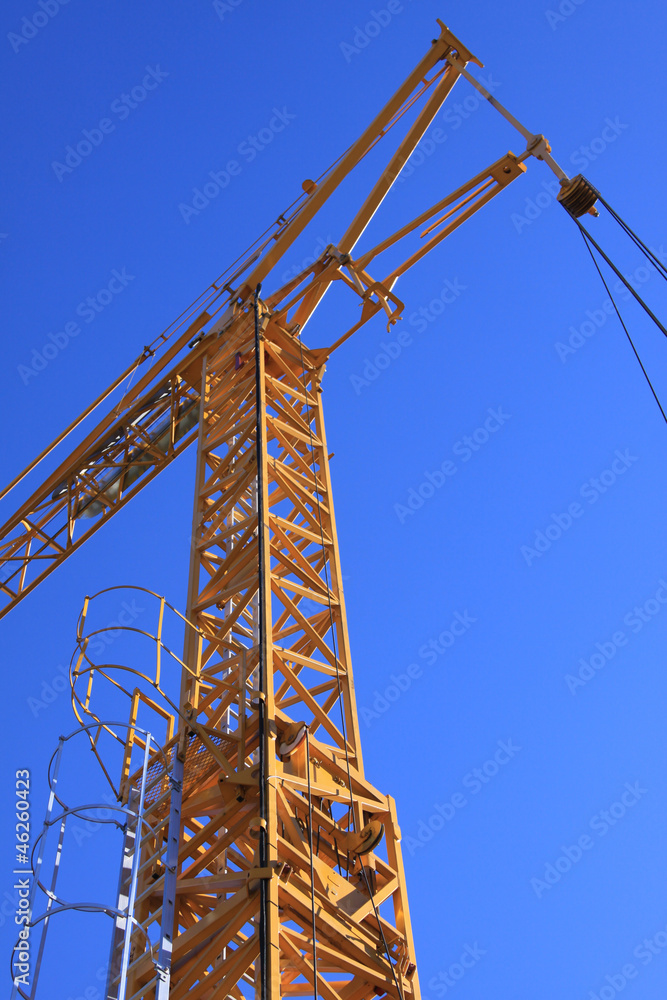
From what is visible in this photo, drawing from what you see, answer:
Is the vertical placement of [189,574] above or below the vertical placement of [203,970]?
above

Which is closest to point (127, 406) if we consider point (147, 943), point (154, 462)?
point (154, 462)

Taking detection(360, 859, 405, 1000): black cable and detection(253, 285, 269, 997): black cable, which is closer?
detection(253, 285, 269, 997): black cable

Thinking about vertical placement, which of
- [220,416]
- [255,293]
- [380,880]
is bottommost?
[380,880]

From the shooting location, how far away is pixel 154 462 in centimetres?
1916

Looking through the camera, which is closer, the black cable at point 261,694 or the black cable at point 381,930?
the black cable at point 261,694

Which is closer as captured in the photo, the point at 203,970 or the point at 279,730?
the point at 203,970

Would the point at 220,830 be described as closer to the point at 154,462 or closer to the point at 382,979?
the point at 382,979

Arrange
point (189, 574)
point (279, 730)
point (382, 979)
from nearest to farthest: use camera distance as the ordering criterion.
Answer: point (382, 979) → point (279, 730) → point (189, 574)

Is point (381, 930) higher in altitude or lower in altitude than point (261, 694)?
lower

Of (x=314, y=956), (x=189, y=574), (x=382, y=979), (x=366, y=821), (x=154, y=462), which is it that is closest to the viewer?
(x=314, y=956)

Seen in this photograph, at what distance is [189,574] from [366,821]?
3.88m

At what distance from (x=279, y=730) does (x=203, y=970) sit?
243 centimetres

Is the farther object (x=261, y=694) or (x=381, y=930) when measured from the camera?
(x=261, y=694)

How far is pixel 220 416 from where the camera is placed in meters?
16.6
